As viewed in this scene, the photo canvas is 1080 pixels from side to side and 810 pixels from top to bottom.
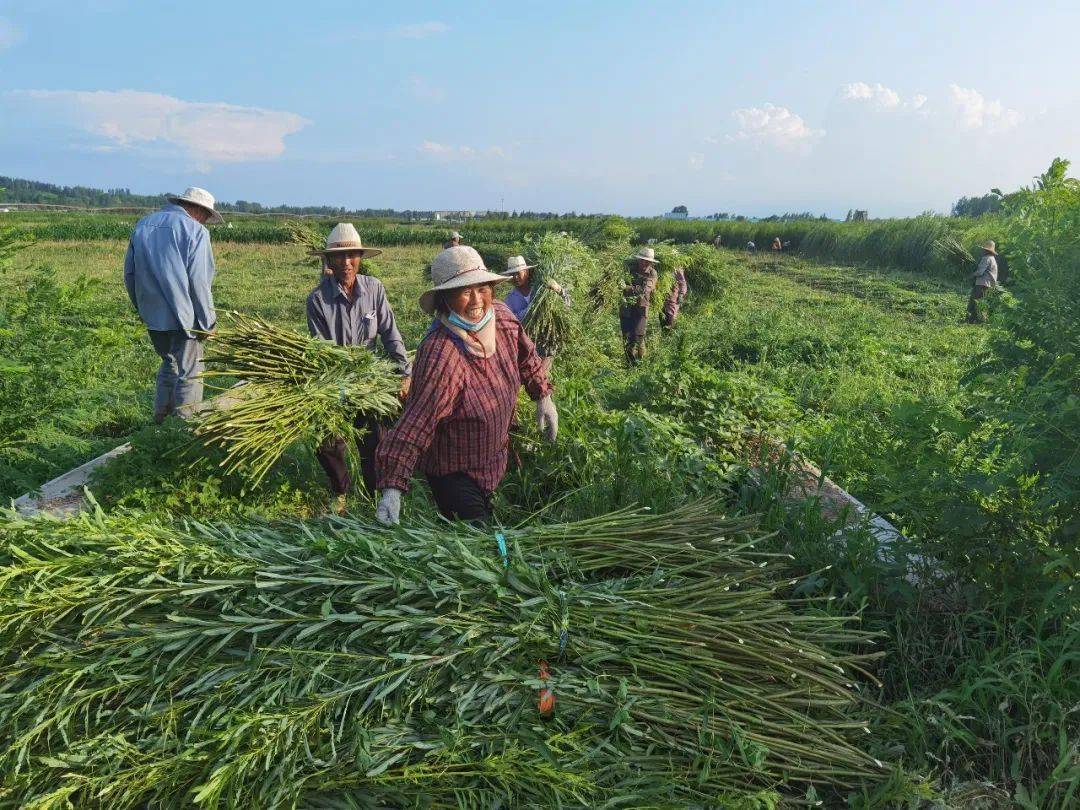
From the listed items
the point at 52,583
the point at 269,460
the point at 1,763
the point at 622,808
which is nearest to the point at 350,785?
the point at 622,808

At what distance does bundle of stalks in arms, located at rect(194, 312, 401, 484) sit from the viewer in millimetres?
3346

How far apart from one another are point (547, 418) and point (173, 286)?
3125mm

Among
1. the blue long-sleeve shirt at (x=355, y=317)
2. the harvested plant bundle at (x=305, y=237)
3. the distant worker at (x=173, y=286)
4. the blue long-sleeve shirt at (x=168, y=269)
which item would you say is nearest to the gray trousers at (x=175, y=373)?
the distant worker at (x=173, y=286)

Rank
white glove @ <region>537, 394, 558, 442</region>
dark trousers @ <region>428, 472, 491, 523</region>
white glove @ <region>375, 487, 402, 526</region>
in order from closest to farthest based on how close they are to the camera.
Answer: white glove @ <region>375, 487, 402, 526</region>
dark trousers @ <region>428, 472, 491, 523</region>
white glove @ <region>537, 394, 558, 442</region>

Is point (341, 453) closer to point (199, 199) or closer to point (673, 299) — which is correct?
point (199, 199)

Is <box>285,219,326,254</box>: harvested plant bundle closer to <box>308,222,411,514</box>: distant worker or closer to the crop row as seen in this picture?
the crop row

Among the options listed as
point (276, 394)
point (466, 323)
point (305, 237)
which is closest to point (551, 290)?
point (305, 237)

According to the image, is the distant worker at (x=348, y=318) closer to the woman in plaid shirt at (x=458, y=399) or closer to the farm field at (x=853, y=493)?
the farm field at (x=853, y=493)

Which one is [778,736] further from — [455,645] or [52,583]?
[52,583]

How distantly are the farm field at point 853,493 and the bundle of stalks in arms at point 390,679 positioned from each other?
→ 24 cm

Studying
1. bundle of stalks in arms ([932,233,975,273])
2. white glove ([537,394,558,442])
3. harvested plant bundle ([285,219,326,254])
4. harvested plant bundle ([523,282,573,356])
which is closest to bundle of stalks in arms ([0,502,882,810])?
white glove ([537,394,558,442])

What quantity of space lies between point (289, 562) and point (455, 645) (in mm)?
641

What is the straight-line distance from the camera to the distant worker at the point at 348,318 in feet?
13.3

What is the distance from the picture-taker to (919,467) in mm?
2625
